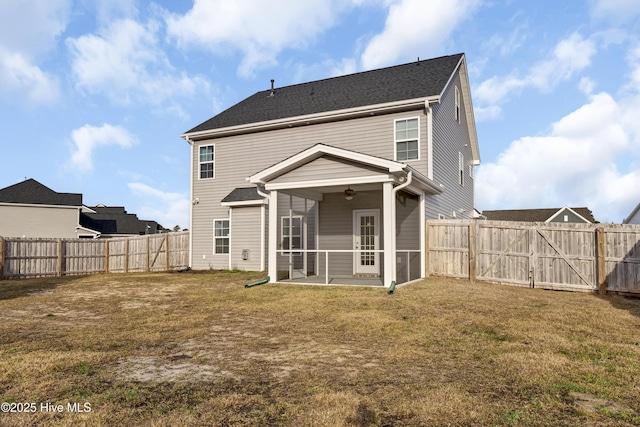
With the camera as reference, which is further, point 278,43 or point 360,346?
point 278,43

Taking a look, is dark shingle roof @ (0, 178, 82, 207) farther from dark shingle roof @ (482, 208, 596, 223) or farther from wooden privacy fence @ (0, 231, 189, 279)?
dark shingle roof @ (482, 208, 596, 223)

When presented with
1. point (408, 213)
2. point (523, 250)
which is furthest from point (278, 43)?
point (523, 250)

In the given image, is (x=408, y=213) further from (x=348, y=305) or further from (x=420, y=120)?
(x=348, y=305)

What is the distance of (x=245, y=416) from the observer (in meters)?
3.33

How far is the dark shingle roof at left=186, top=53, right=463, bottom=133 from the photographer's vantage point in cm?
1519

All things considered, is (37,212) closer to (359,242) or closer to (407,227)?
(359,242)

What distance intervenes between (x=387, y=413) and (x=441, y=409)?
481mm

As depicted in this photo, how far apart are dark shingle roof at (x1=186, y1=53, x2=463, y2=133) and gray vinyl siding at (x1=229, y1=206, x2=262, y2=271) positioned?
4.09 meters

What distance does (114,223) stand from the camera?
40.9 meters

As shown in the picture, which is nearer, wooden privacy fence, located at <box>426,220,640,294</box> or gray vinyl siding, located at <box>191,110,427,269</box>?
wooden privacy fence, located at <box>426,220,640,294</box>

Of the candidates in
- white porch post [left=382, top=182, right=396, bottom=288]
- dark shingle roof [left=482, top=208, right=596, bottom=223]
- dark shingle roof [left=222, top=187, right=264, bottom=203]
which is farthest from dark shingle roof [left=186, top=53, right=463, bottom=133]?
dark shingle roof [left=482, top=208, right=596, bottom=223]

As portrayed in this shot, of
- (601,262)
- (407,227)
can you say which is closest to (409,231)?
(407,227)

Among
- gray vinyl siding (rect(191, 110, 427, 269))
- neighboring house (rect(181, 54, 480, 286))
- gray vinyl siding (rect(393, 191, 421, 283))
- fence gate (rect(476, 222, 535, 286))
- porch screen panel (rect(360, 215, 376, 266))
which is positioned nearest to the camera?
neighboring house (rect(181, 54, 480, 286))

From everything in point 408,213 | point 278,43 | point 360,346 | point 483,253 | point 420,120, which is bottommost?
point 360,346
